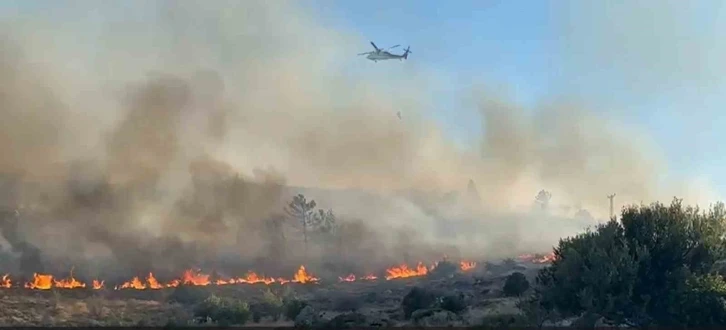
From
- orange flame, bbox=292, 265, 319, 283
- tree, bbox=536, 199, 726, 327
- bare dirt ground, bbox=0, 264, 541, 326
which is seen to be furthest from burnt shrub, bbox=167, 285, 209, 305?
tree, bbox=536, 199, 726, 327

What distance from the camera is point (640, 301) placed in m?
27.7

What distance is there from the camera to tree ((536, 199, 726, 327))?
26.4 meters

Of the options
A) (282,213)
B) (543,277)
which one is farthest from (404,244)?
(543,277)

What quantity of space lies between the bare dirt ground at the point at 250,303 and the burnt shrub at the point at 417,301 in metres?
0.41

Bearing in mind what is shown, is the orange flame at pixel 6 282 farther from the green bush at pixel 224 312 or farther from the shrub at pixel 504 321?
the shrub at pixel 504 321

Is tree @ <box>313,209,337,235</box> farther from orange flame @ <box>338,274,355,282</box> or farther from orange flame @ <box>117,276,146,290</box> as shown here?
orange flame @ <box>117,276,146,290</box>

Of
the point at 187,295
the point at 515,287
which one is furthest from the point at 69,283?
the point at 515,287

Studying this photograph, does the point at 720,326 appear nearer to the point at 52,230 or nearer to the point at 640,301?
the point at 640,301

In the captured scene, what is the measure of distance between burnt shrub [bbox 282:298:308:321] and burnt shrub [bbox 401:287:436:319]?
18.9 feet

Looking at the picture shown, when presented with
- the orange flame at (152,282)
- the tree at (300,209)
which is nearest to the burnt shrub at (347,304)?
the orange flame at (152,282)

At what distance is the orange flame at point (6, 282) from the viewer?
4614 cm

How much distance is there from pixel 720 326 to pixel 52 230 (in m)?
51.3

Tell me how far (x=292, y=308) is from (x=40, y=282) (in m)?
23.4

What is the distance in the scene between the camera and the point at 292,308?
116ft
